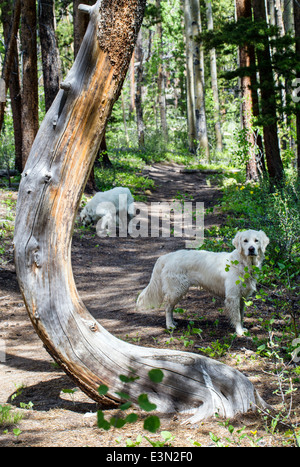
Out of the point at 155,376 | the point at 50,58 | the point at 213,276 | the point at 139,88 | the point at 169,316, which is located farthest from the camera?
the point at 139,88

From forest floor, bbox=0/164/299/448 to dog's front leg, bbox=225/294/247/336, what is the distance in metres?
0.15

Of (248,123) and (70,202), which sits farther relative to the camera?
(248,123)

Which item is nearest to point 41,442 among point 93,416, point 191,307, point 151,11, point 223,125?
point 93,416

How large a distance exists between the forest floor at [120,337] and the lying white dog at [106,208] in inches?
23.4

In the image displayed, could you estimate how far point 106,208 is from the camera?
1164 centimetres

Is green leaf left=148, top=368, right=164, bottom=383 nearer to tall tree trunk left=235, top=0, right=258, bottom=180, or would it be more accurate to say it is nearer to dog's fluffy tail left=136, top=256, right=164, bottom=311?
dog's fluffy tail left=136, top=256, right=164, bottom=311

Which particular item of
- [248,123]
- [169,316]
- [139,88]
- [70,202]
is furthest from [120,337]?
[139,88]

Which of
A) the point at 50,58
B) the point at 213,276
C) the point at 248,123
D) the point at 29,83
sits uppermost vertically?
the point at 50,58

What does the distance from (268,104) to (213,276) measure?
682 centimetres

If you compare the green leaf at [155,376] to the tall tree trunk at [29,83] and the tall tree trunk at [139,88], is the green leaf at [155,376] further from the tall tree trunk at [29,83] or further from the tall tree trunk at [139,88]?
the tall tree trunk at [139,88]

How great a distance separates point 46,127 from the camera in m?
3.36

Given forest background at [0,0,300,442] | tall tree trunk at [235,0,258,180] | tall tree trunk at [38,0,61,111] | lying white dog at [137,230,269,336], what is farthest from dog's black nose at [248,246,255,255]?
tall tree trunk at [38,0,61,111]

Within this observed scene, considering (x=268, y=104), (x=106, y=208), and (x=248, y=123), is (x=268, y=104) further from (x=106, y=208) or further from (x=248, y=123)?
(x=106, y=208)

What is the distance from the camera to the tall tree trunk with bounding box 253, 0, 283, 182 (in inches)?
421
